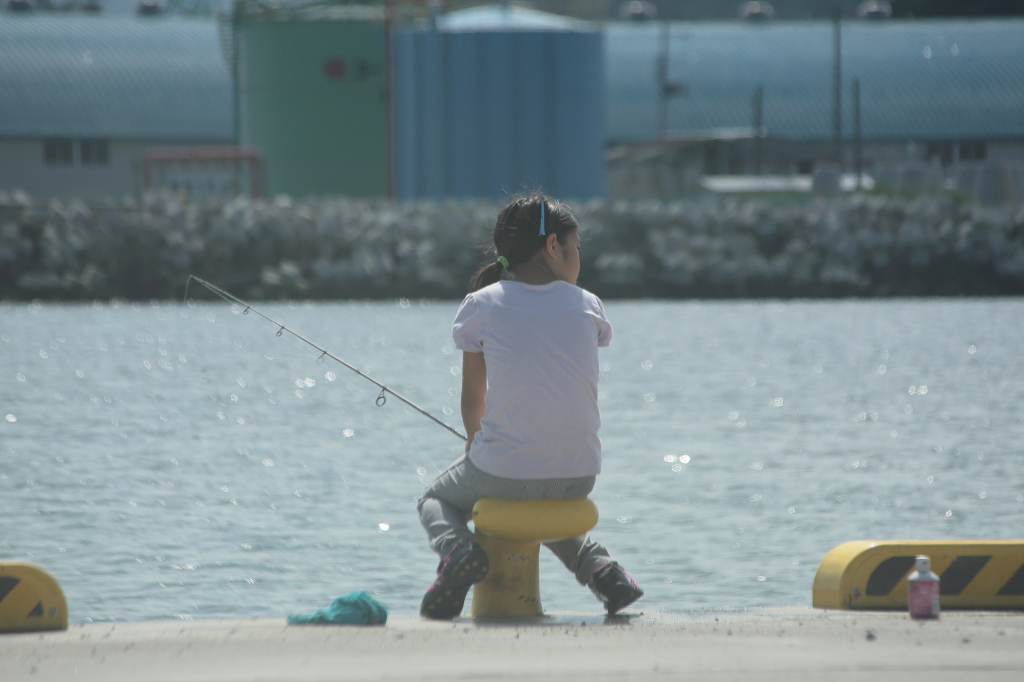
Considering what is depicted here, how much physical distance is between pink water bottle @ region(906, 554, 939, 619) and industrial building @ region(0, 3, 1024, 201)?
23250mm

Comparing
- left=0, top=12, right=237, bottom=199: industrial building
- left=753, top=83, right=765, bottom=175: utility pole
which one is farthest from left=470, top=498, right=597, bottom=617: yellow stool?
left=0, top=12, right=237, bottom=199: industrial building

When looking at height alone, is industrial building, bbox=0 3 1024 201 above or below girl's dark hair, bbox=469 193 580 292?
above

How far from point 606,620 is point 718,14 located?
70.6 metres

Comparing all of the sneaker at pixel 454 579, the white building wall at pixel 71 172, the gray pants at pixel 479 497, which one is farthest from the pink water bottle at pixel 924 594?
the white building wall at pixel 71 172

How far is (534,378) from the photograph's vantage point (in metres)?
3.80

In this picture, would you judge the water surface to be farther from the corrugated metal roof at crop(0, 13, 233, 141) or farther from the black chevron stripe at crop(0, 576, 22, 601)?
the corrugated metal roof at crop(0, 13, 233, 141)

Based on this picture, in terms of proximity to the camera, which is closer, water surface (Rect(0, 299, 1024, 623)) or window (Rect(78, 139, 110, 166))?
water surface (Rect(0, 299, 1024, 623))

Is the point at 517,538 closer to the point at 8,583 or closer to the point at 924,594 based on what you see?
the point at 924,594

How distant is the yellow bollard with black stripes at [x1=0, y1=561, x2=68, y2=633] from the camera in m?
3.49

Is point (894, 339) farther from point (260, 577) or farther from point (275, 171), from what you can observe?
point (275, 171)

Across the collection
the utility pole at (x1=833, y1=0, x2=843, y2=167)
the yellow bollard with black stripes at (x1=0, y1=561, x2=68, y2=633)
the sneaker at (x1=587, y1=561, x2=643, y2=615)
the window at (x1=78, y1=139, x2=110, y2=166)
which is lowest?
the sneaker at (x1=587, y1=561, x2=643, y2=615)

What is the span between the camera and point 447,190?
2989 centimetres

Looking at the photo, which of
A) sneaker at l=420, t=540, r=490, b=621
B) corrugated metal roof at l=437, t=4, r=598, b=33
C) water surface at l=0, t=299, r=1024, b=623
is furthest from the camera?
corrugated metal roof at l=437, t=4, r=598, b=33

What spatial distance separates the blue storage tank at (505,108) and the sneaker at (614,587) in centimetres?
2523
